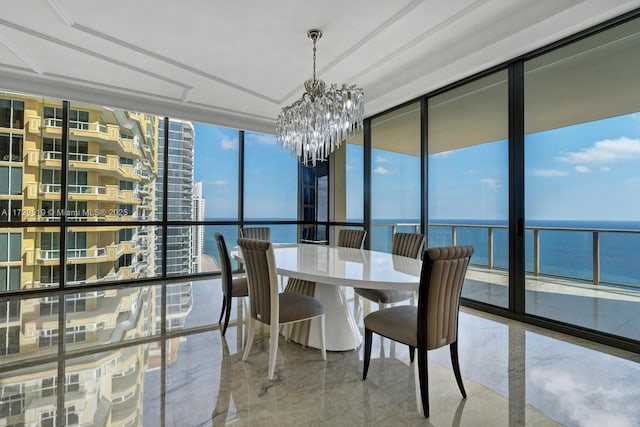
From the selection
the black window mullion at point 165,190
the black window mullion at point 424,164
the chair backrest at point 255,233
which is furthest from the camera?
the black window mullion at point 165,190

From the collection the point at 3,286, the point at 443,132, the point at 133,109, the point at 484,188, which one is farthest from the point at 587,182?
the point at 3,286

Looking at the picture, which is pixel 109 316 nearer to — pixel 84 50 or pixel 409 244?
pixel 84 50

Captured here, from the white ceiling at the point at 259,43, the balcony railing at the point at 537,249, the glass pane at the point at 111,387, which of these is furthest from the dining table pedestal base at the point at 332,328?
the white ceiling at the point at 259,43

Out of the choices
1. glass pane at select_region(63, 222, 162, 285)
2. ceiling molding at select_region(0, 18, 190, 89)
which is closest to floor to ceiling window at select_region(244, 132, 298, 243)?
glass pane at select_region(63, 222, 162, 285)

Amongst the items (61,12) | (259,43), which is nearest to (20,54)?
(61,12)

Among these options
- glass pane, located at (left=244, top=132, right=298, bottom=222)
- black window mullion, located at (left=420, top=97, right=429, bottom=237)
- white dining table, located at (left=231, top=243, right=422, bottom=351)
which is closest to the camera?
white dining table, located at (left=231, top=243, right=422, bottom=351)

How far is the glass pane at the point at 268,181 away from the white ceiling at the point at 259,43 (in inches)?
59.3

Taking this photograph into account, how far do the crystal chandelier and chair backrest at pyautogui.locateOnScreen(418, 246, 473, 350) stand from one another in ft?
5.59

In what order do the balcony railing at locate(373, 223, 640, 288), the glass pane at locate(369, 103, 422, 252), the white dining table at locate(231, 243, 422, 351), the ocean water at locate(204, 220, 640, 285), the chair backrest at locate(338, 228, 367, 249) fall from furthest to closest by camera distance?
the glass pane at locate(369, 103, 422, 252), the chair backrest at locate(338, 228, 367, 249), the balcony railing at locate(373, 223, 640, 288), the ocean water at locate(204, 220, 640, 285), the white dining table at locate(231, 243, 422, 351)

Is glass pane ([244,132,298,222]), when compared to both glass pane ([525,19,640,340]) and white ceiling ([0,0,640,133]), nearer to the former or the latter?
white ceiling ([0,0,640,133])

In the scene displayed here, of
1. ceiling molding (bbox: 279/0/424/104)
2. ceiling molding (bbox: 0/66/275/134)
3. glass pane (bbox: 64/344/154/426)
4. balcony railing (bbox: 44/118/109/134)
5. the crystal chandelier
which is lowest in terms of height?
glass pane (bbox: 64/344/154/426)

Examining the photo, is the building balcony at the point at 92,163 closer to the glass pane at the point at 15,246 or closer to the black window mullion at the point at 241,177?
the glass pane at the point at 15,246

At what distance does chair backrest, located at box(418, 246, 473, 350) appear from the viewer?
1683 mm

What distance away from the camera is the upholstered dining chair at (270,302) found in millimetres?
2102
